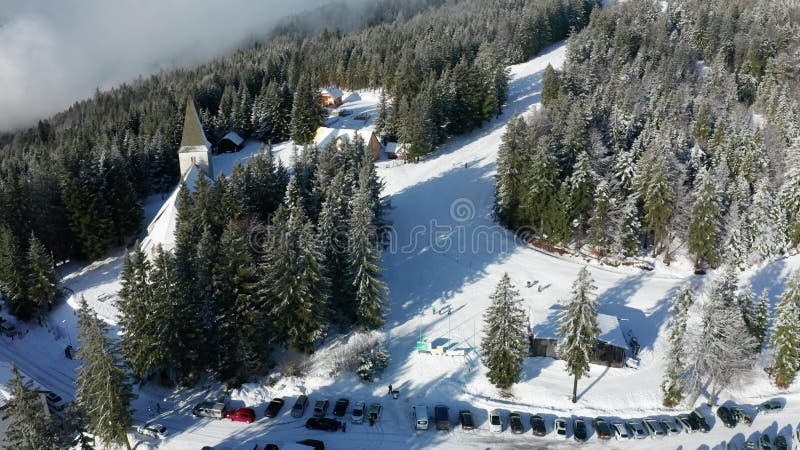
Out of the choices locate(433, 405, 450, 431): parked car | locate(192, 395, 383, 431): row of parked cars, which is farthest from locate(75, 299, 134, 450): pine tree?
locate(433, 405, 450, 431): parked car

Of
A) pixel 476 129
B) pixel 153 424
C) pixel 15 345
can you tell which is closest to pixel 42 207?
pixel 15 345

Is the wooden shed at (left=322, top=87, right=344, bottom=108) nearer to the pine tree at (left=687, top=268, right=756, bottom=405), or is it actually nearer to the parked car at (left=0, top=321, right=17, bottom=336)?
the parked car at (left=0, top=321, right=17, bottom=336)

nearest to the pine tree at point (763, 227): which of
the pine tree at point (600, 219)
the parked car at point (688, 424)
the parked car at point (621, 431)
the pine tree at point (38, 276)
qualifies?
the pine tree at point (600, 219)

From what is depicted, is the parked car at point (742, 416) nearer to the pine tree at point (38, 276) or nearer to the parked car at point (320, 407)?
the parked car at point (320, 407)

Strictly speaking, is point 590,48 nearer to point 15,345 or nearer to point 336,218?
point 336,218

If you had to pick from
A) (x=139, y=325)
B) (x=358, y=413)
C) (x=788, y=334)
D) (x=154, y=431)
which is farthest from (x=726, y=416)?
(x=139, y=325)
